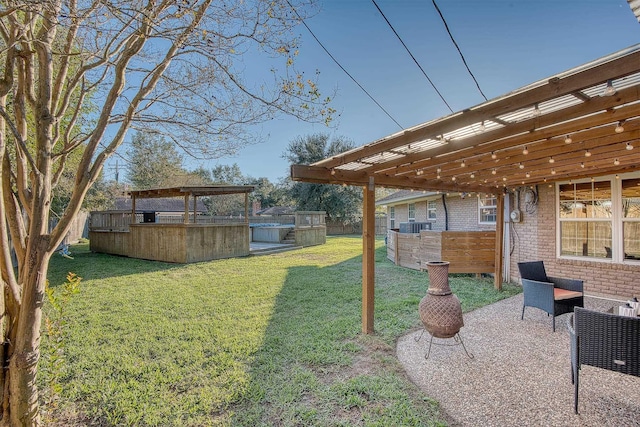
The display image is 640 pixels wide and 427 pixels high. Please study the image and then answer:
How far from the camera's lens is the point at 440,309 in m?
3.48

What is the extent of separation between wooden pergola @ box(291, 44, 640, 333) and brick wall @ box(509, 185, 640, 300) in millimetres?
970

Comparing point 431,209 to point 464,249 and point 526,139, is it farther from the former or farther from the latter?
point 526,139

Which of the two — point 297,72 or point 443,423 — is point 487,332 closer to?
point 443,423

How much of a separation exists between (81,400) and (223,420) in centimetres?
147

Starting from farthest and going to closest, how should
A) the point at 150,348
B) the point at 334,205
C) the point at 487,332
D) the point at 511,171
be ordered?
1. the point at 334,205
2. the point at 511,171
3. the point at 487,332
4. the point at 150,348

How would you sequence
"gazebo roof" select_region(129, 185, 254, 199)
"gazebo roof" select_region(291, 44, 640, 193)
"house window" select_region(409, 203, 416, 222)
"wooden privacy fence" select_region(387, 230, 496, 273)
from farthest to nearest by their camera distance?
"house window" select_region(409, 203, 416, 222)
"gazebo roof" select_region(129, 185, 254, 199)
"wooden privacy fence" select_region(387, 230, 496, 273)
"gazebo roof" select_region(291, 44, 640, 193)

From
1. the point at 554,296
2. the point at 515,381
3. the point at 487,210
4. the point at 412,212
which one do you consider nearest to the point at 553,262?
the point at 554,296

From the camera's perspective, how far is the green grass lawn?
2.56 metres

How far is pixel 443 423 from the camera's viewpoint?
2.37 meters

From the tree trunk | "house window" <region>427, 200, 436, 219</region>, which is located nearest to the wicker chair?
the tree trunk

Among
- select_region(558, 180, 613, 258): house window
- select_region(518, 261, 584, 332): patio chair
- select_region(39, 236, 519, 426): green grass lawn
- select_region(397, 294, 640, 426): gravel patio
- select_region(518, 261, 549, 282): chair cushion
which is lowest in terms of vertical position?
Answer: select_region(39, 236, 519, 426): green grass lawn

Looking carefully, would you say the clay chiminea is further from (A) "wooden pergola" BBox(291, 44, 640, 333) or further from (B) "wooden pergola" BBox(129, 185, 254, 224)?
(B) "wooden pergola" BBox(129, 185, 254, 224)

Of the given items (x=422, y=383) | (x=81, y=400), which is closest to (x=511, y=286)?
(x=422, y=383)

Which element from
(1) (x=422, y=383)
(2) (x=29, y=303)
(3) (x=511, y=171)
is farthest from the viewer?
(3) (x=511, y=171)
